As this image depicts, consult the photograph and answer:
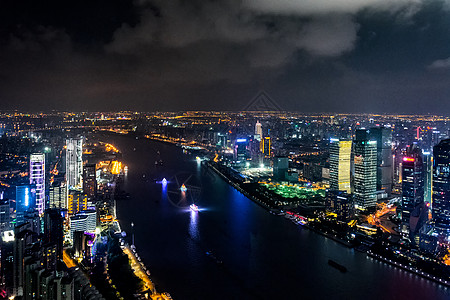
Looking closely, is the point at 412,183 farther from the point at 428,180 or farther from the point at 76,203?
the point at 76,203

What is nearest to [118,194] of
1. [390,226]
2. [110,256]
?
[110,256]

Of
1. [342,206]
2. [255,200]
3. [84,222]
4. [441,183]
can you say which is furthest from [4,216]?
[441,183]

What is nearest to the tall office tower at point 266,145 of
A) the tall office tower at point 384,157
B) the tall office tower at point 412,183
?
the tall office tower at point 384,157

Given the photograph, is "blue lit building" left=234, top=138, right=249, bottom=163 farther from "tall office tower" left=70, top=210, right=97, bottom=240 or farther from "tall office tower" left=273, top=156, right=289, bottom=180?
"tall office tower" left=70, top=210, right=97, bottom=240

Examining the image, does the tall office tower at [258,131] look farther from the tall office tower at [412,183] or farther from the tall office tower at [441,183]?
the tall office tower at [441,183]

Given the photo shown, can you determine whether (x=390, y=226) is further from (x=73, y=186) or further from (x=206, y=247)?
(x=73, y=186)
